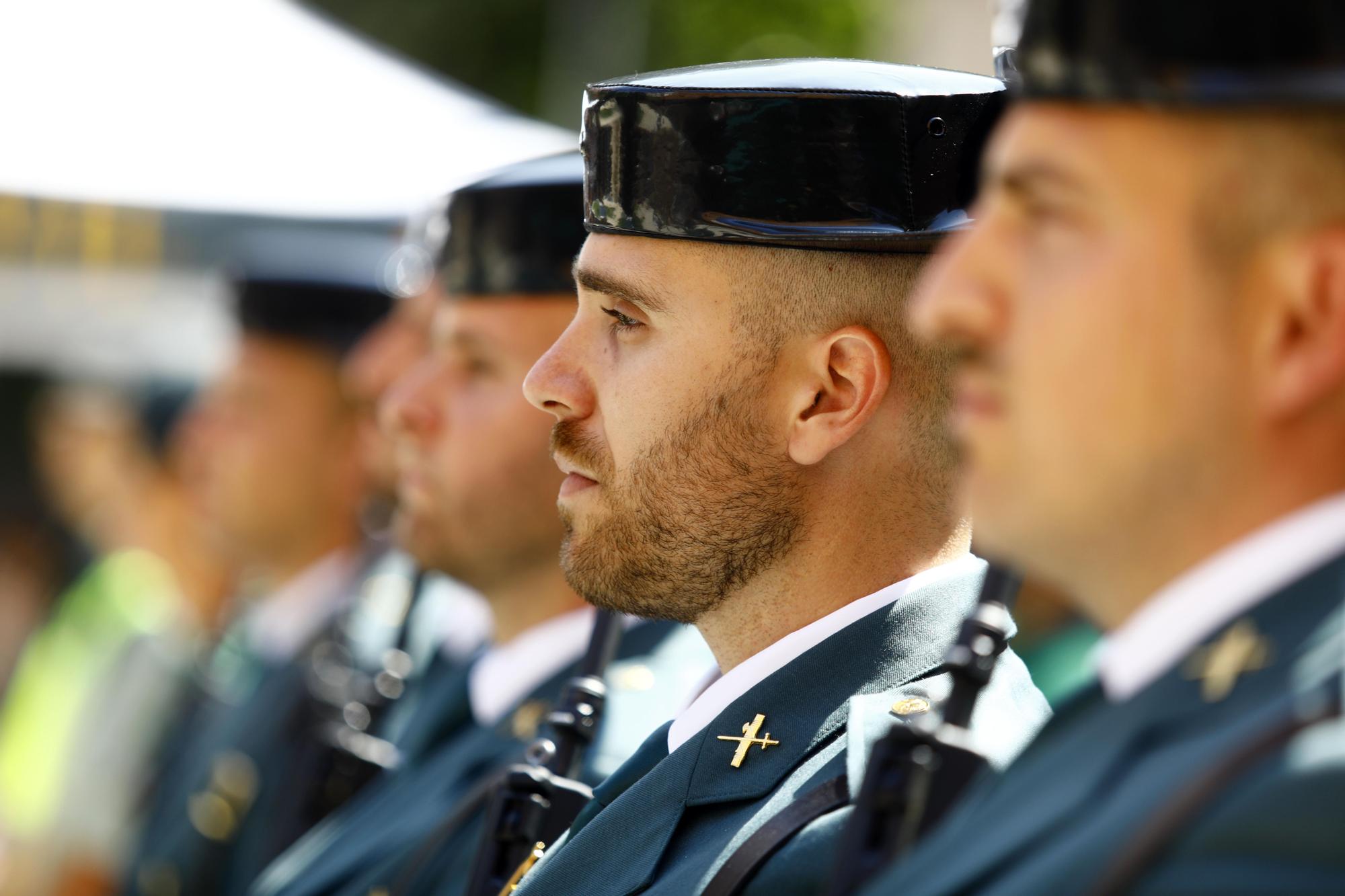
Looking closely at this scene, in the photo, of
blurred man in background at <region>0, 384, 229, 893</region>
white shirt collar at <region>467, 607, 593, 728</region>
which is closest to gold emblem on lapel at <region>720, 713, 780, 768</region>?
white shirt collar at <region>467, 607, 593, 728</region>

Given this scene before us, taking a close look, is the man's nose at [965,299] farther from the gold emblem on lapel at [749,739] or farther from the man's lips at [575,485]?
the man's lips at [575,485]

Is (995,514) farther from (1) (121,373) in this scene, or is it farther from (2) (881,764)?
(1) (121,373)

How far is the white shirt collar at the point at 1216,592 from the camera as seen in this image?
1322mm

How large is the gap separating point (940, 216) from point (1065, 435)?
834mm

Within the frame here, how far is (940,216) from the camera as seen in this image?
217 cm

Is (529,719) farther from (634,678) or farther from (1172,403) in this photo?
(1172,403)

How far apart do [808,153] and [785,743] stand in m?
0.73

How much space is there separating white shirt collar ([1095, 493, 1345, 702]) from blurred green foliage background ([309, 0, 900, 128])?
44.8ft

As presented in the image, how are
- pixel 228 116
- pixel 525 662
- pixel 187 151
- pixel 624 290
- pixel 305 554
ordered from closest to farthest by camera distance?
1. pixel 624 290
2. pixel 525 662
3. pixel 305 554
4. pixel 187 151
5. pixel 228 116

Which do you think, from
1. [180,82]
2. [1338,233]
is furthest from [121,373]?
[1338,233]

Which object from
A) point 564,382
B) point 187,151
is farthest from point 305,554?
point 564,382

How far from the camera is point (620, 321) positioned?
2.31 metres

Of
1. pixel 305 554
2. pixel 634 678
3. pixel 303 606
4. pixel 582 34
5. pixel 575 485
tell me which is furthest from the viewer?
pixel 582 34

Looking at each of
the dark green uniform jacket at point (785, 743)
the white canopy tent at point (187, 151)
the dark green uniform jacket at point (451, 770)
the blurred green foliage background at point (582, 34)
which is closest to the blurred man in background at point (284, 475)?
the white canopy tent at point (187, 151)
